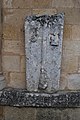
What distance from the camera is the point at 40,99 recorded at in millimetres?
3975

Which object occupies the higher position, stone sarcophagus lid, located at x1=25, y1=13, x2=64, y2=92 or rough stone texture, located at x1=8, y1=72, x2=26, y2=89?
stone sarcophagus lid, located at x1=25, y1=13, x2=64, y2=92

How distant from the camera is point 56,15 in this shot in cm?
400

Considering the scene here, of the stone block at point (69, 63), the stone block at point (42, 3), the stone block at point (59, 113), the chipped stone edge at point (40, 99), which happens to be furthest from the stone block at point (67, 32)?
the stone block at point (59, 113)

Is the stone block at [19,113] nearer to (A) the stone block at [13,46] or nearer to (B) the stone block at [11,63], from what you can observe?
(B) the stone block at [11,63]

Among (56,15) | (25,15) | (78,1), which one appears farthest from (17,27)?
(78,1)

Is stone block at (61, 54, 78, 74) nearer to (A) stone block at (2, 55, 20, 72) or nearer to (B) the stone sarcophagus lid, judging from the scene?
(B) the stone sarcophagus lid

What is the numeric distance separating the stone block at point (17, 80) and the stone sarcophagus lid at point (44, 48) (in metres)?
0.19

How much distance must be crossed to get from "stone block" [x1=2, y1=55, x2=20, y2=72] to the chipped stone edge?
0.34 metres

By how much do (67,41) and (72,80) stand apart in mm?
523

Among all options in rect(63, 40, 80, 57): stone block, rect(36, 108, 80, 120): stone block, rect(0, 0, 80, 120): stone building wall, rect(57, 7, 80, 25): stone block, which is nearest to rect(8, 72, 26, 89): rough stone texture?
rect(0, 0, 80, 120): stone building wall

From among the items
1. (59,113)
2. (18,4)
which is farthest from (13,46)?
(59,113)

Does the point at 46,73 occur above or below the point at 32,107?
above

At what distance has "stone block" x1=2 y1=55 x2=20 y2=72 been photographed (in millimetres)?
4164

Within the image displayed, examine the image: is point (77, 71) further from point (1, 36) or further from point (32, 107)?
point (1, 36)
